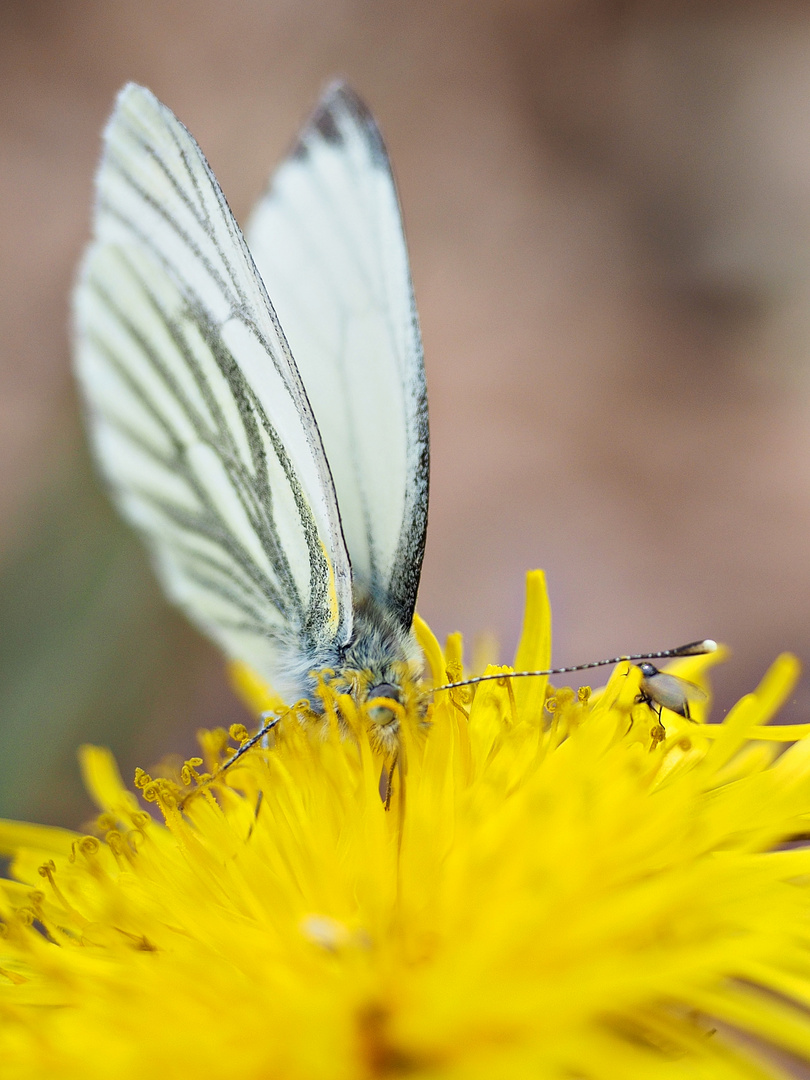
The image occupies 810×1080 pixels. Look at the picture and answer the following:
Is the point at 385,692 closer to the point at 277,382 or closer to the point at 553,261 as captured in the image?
the point at 277,382

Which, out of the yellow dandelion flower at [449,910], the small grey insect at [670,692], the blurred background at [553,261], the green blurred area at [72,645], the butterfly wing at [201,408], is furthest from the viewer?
the blurred background at [553,261]

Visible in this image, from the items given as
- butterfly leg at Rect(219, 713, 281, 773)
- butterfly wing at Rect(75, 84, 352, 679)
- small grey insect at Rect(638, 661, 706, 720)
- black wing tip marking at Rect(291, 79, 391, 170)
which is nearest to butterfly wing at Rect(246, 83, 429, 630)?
black wing tip marking at Rect(291, 79, 391, 170)

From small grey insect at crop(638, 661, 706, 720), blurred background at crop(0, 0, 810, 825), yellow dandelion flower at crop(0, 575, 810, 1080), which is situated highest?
blurred background at crop(0, 0, 810, 825)

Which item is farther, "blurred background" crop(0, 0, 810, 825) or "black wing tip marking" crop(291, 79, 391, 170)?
"blurred background" crop(0, 0, 810, 825)

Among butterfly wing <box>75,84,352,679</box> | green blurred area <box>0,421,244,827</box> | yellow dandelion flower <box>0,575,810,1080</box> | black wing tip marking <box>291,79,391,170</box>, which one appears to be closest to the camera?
yellow dandelion flower <box>0,575,810,1080</box>

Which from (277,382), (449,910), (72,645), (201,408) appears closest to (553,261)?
(72,645)

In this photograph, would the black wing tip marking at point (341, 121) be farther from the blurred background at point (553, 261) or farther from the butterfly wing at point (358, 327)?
the blurred background at point (553, 261)

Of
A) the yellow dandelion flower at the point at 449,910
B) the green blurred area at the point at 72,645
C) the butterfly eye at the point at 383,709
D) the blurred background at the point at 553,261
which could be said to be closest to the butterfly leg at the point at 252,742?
the yellow dandelion flower at the point at 449,910

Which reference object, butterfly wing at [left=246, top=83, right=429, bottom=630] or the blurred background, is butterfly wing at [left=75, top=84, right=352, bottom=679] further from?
the blurred background
